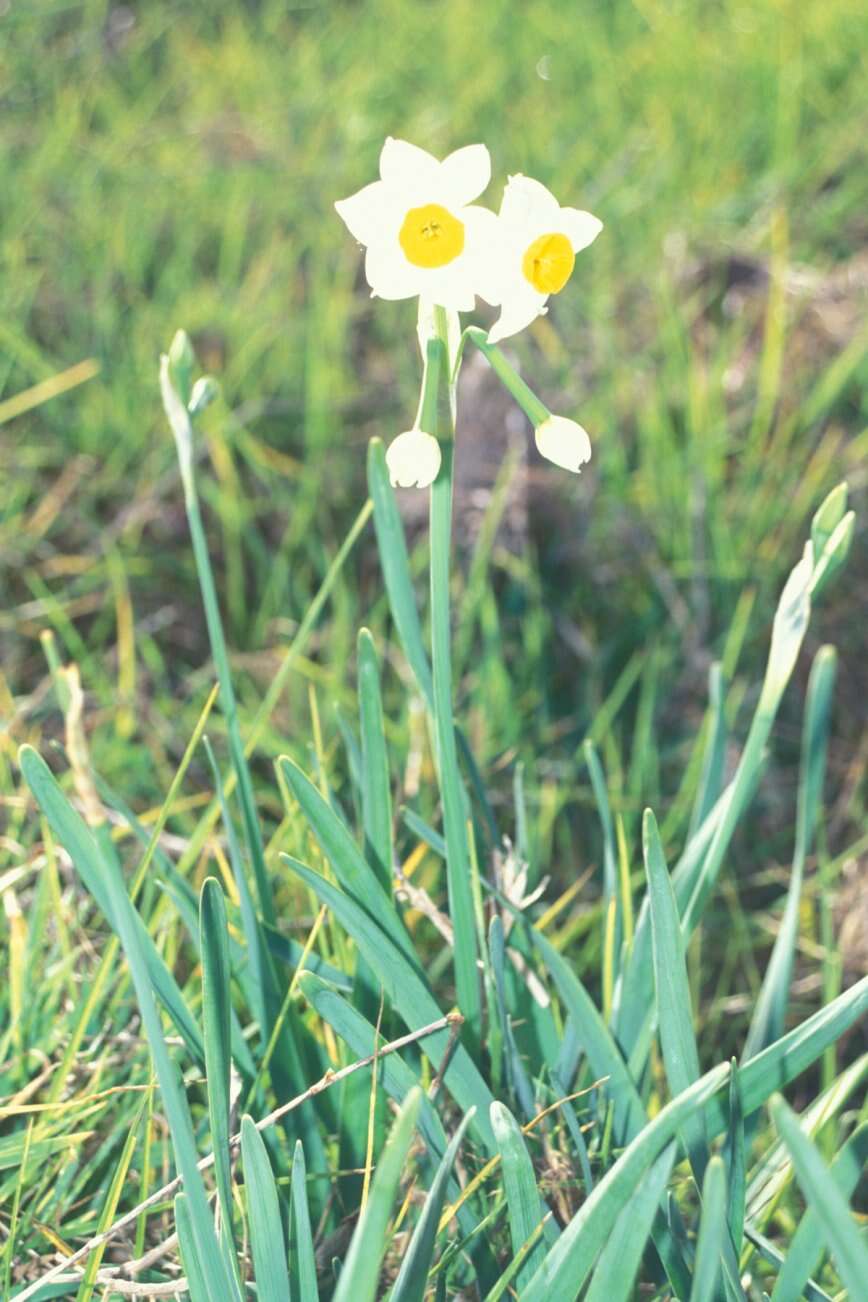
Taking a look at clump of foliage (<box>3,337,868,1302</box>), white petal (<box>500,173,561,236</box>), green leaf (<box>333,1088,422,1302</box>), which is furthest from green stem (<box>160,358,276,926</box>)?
green leaf (<box>333,1088,422,1302</box>)

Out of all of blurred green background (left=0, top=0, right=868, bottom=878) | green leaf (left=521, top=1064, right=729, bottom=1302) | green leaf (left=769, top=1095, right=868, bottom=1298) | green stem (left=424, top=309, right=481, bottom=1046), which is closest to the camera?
green leaf (left=769, top=1095, right=868, bottom=1298)

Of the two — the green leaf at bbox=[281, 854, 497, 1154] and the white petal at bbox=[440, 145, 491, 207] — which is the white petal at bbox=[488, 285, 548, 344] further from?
the green leaf at bbox=[281, 854, 497, 1154]

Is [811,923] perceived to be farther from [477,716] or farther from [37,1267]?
[37,1267]

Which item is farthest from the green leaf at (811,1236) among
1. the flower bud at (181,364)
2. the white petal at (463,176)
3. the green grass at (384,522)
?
→ the flower bud at (181,364)

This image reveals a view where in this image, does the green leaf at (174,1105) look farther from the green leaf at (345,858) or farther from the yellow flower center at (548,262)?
the yellow flower center at (548,262)

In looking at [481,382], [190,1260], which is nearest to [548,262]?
[190,1260]
